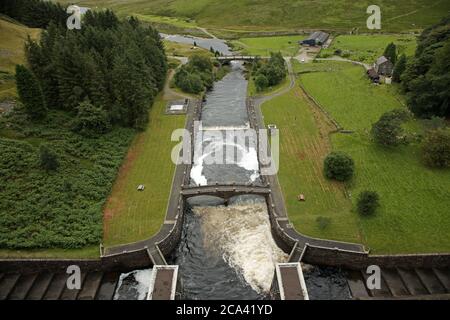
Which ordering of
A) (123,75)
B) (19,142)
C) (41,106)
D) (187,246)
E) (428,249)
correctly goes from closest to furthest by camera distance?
(428,249) → (187,246) → (19,142) → (41,106) → (123,75)

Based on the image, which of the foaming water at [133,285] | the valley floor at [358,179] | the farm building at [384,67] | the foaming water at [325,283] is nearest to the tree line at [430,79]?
the valley floor at [358,179]

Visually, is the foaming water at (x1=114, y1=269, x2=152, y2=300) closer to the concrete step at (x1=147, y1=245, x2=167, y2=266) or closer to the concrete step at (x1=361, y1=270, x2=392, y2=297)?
the concrete step at (x1=147, y1=245, x2=167, y2=266)

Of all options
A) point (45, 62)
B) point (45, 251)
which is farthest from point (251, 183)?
point (45, 62)

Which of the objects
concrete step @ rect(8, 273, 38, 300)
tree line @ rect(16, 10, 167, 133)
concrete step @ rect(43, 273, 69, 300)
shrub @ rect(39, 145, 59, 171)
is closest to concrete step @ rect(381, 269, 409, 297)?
concrete step @ rect(43, 273, 69, 300)

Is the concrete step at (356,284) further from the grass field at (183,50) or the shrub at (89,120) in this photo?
the grass field at (183,50)

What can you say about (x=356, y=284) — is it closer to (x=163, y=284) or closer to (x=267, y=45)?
(x=163, y=284)

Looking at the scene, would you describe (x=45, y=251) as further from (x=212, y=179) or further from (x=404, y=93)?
(x=404, y=93)
